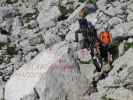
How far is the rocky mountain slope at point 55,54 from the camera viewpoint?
18859 millimetres

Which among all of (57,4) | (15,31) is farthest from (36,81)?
(57,4)

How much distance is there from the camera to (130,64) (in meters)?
19.1

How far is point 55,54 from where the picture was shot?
2144cm

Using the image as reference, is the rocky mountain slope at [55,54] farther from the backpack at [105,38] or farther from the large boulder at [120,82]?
the backpack at [105,38]

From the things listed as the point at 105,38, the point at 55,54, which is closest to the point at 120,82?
the point at 105,38

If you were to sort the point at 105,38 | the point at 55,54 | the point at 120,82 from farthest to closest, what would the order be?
the point at 55,54 → the point at 105,38 → the point at 120,82

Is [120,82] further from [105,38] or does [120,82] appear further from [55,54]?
[55,54]

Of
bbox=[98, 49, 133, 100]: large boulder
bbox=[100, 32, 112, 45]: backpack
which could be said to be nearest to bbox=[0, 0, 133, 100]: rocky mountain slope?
bbox=[98, 49, 133, 100]: large boulder

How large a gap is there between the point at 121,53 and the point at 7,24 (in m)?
17.2

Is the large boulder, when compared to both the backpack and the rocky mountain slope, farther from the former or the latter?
the backpack

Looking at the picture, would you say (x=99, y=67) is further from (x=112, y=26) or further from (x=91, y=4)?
(x=91, y=4)

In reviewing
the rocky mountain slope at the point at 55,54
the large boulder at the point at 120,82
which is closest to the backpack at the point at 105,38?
the rocky mountain slope at the point at 55,54

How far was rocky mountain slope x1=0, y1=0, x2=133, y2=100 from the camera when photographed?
1886cm

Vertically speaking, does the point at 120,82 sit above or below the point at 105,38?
below
